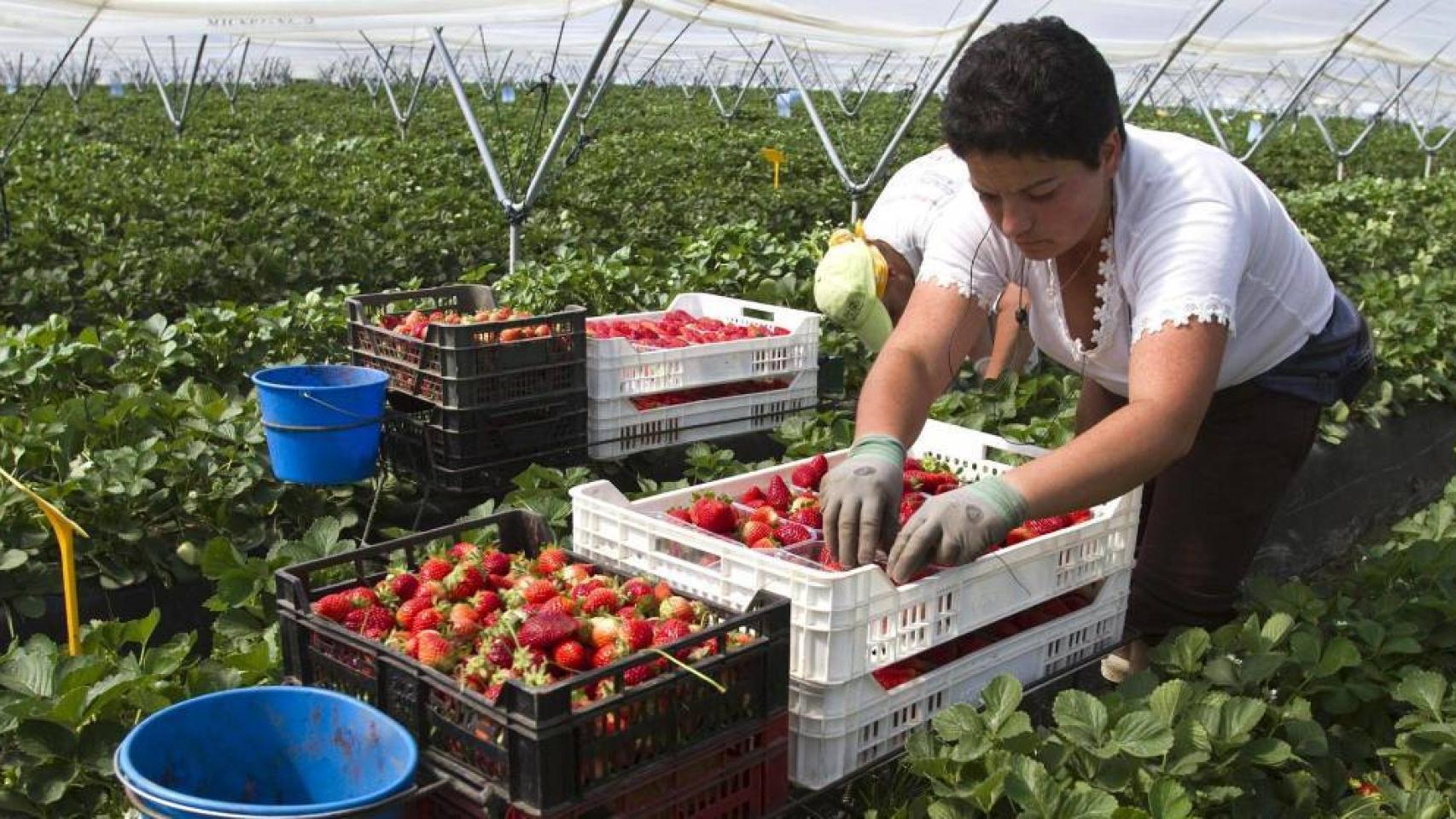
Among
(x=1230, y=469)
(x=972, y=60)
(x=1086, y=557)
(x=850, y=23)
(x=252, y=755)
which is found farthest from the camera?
(x=850, y=23)

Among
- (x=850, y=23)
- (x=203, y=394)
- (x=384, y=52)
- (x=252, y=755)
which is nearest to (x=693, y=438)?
(x=203, y=394)

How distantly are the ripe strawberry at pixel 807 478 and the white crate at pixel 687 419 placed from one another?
153 cm

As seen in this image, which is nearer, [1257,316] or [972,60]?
[972,60]

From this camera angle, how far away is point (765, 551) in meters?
2.58

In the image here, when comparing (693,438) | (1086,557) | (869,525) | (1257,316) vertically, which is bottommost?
(693,438)

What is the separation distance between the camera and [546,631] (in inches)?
82.2

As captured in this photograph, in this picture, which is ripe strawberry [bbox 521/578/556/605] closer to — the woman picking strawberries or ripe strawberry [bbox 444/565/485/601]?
ripe strawberry [bbox 444/565/485/601]

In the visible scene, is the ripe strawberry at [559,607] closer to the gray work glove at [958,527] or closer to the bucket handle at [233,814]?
the bucket handle at [233,814]

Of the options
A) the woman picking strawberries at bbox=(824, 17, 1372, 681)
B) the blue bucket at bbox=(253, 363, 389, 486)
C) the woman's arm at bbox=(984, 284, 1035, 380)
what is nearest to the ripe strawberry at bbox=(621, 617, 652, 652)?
Answer: the woman picking strawberries at bbox=(824, 17, 1372, 681)

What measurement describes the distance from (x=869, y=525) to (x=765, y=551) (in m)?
0.23

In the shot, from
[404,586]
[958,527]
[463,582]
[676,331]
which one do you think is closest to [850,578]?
[958,527]

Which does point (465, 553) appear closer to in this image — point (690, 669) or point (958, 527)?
point (690, 669)

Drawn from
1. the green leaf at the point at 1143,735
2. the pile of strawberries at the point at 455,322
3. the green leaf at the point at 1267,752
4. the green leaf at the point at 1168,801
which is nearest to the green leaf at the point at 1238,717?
the green leaf at the point at 1267,752

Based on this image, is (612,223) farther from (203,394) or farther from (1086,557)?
(1086,557)
